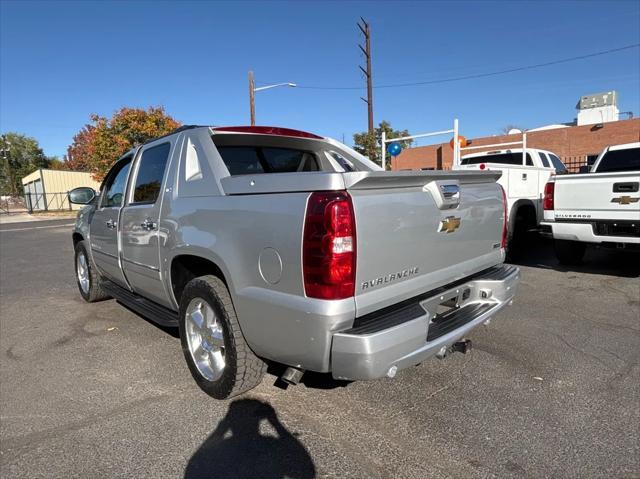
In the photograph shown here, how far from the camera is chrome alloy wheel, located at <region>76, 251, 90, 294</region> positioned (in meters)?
5.89

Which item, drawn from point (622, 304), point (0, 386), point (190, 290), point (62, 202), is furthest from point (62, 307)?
point (62, 202)

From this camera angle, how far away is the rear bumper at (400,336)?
2.27m

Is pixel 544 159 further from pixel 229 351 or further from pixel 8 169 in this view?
pixel 8 169

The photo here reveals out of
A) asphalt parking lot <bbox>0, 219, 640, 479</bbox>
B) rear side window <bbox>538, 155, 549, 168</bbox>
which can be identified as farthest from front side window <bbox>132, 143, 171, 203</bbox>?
rear side window <bbox>538, 155, 549, 168</bbox>

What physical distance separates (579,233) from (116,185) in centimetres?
622

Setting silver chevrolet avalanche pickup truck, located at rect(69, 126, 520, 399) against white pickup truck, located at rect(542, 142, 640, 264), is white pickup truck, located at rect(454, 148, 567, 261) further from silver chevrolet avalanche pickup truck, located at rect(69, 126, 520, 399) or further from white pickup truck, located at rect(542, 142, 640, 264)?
silver chevrolet avalanche pickup truck, located at rect(69, 126, 520, 399)

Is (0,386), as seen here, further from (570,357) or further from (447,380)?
(570,357)

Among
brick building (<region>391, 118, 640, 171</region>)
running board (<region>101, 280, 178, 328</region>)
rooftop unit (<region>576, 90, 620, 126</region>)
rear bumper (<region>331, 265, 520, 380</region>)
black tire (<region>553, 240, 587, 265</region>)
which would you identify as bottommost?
black tire (<region>553, 240, 587, 265</region>)

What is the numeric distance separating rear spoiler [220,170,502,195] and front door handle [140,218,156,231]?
1035mm

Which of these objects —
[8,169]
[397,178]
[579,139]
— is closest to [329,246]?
[397,178]

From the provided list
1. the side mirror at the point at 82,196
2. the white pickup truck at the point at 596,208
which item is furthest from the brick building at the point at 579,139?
the side mirror at the point at 82,196

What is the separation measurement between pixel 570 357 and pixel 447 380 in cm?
123

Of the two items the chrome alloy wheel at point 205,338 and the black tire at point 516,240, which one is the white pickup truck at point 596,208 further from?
the chrome alloy wheel at point 205,338

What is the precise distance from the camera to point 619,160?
A: 7.96m
